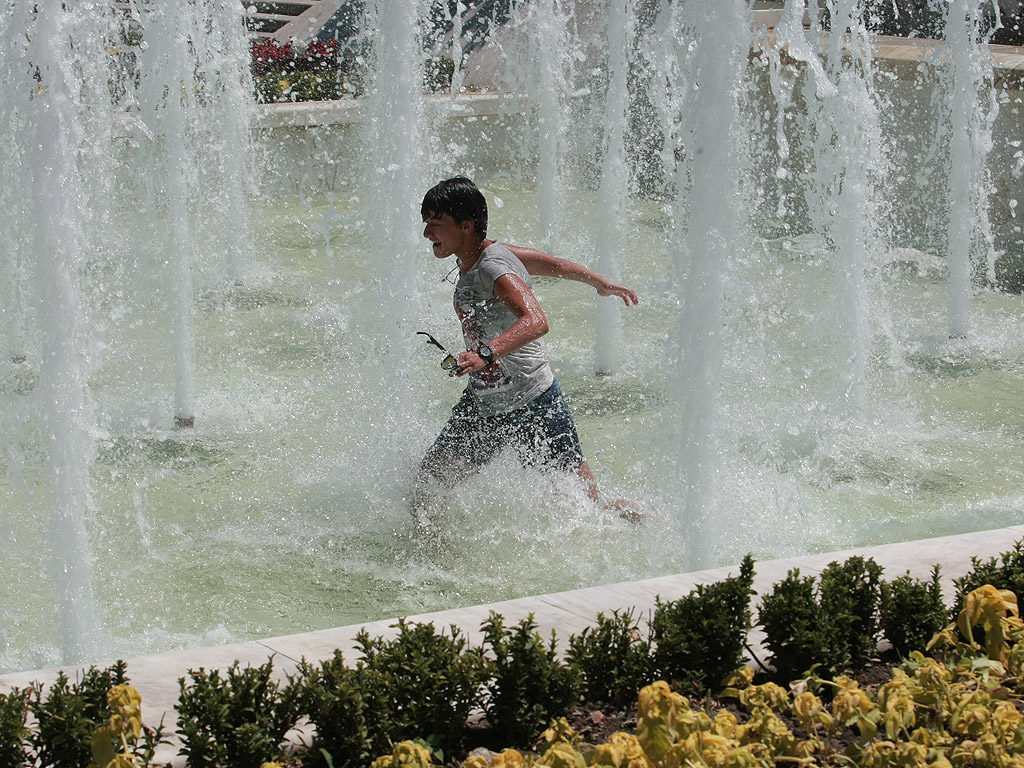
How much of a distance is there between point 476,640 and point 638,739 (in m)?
0.66

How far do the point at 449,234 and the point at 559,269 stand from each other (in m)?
0.55

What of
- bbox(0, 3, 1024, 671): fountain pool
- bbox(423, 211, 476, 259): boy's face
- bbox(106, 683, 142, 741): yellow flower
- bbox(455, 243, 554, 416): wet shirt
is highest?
bbox(423, 211, 476, 259): boy's face

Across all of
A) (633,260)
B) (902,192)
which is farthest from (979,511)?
(902,192)

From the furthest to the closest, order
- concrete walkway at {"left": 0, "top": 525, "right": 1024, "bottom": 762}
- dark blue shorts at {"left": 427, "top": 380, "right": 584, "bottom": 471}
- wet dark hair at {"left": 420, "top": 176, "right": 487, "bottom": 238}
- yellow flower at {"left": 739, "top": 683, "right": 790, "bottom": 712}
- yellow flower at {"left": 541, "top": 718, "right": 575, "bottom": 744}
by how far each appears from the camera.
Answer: dark blue shorts at {"left": 427, "top": 380, "right": 584, "bottom": 471}, wet dark hair at {"left": 420, "top": 176, "right": 487, "bottom": 238}, concrete walkway at {"left": 0, "top": 525, "right": 1024, "bottom": 762}, yellow flower at {"left": 739, "top": 683, "right": 790, "bottom": 712}, yellow flower at {"left": 541, "top": 718, "right": 575, "bottom": 744}

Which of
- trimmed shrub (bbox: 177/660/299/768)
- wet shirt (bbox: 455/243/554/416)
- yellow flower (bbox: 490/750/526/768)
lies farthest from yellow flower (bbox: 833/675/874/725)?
wet shirt (bbox: 455/243/554/416)

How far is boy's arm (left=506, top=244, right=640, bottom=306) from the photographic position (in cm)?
479

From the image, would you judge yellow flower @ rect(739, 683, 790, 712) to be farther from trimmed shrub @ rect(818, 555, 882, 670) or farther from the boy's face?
the boy's face

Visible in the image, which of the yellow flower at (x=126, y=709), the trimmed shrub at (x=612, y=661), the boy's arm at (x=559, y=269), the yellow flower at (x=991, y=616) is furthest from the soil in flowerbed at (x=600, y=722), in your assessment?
the boy's arm at (x=559, y=269)

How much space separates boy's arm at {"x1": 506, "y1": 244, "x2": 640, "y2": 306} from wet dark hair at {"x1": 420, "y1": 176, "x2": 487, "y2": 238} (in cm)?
29

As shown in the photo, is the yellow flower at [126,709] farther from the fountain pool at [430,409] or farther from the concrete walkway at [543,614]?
the fountain pool at [430,409]

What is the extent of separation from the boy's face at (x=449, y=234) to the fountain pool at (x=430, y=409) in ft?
2.96

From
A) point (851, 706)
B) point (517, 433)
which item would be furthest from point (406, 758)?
point (517, 433)

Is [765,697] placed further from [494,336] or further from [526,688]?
[494,336]

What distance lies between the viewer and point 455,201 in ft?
14.6
